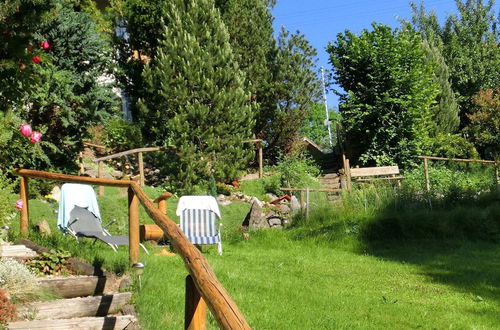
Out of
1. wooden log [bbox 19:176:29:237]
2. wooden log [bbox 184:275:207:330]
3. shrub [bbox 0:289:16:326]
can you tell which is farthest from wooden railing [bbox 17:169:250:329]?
wooden log [bbox 19:176:29:237]

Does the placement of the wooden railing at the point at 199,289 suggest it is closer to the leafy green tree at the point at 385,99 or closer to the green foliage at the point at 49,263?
the green foliage at the point at 49,263

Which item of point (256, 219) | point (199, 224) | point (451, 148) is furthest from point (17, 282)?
point (451, 148)

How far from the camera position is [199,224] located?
10758 millimetres

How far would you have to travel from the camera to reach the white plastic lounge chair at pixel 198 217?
34.7ft

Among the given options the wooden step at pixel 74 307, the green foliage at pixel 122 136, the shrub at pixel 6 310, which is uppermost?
the green foliage at pixel 122 136

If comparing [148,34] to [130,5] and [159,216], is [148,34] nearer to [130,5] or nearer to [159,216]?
[130,5]

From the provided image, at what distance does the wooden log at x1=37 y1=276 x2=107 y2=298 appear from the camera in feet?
17.6

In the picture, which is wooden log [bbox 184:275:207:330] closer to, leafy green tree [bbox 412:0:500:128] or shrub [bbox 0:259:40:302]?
shrub [bbox 0:259:40:302]

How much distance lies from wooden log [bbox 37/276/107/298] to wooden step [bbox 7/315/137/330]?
684mm

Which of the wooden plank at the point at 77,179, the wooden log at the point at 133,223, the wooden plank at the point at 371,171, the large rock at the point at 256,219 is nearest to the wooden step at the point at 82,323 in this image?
the wooden log at the point at 133,223

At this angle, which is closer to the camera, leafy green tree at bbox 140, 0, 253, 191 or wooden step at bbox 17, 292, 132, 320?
wooden step at bbox 17, 292, 132, 320

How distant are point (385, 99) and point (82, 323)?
58.1ft

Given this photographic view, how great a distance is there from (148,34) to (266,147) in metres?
5.99

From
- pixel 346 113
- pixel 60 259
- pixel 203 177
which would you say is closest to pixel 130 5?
pixel 203 177
